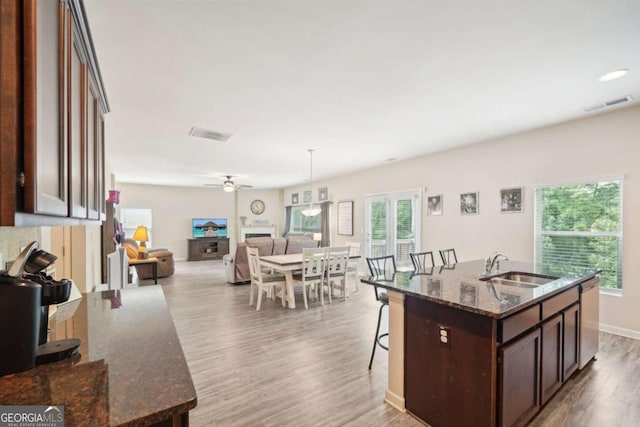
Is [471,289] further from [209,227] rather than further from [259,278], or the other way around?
[209,227]

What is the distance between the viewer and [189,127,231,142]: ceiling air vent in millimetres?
3961

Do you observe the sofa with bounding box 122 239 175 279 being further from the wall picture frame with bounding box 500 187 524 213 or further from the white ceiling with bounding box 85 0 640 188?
the wall picture frame with bounding box 500 187 524 213

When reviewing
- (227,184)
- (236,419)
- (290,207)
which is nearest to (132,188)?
(227,184)

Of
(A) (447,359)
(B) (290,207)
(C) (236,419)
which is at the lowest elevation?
(C) (236,419)

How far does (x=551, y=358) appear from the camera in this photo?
2070 mm

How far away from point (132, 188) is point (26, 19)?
10.0 meters

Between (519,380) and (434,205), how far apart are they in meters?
3.92

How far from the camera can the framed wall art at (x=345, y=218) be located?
7.44m

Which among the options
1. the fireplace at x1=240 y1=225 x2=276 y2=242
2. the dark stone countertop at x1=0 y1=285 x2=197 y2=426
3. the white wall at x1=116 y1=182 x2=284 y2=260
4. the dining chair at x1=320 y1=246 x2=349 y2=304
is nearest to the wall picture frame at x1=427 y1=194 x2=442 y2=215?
the dining chair at x1=320 y1=246 x2=349 y2=304

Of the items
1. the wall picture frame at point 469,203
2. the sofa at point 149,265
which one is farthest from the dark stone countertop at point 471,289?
the sofa at point 149,265

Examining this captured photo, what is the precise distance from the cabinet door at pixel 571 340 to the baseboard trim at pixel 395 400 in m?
1.28

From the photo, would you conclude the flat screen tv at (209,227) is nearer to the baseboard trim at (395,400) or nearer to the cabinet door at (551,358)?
the baseboard trim at (395,400)

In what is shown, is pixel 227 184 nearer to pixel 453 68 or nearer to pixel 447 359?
pixel 453 68

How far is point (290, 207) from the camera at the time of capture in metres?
10.5
